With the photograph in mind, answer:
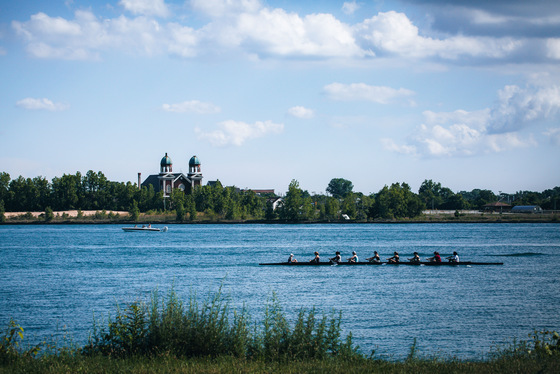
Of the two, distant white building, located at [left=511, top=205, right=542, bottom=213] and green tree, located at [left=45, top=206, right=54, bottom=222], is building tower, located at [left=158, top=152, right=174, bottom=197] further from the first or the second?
distant white building, located at [left=511, top=205, right=542, bottom=213]

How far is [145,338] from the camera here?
1644cm

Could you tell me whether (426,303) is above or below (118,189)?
below

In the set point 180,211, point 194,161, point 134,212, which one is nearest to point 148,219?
point 134,212

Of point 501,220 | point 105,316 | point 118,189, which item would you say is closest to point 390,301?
point 105,316

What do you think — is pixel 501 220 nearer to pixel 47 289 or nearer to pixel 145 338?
pixel 47 289

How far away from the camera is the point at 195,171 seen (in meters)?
196

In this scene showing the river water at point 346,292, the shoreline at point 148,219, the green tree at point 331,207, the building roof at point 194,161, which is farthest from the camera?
the building roof at point 194,161

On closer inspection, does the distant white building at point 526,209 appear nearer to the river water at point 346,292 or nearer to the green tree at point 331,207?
the green tree at point 331,207

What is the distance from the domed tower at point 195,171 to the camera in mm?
192000

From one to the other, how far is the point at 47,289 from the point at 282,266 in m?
20.5

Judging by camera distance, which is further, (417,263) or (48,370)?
(417,263)

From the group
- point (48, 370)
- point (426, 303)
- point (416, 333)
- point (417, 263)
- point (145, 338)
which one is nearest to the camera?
point (48, 370)

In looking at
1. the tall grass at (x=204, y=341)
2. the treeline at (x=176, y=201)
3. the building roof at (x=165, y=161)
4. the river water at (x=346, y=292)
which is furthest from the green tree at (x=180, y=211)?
the tall grass at (x=204, y=341)

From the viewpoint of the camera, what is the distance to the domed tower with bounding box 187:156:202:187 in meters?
192
